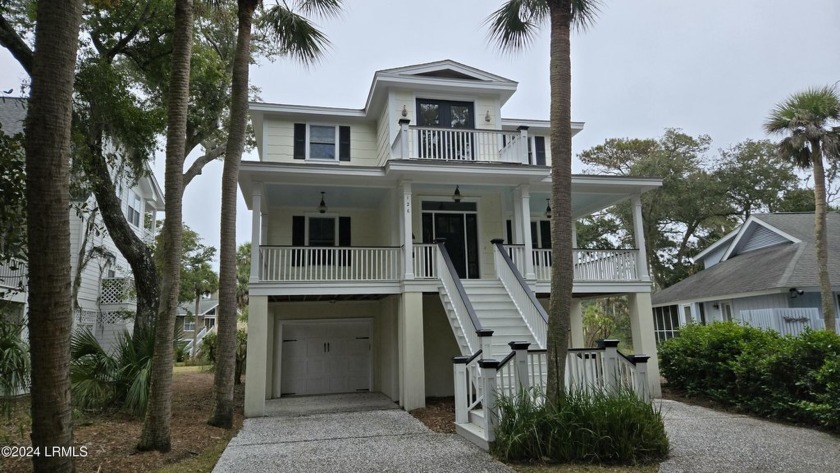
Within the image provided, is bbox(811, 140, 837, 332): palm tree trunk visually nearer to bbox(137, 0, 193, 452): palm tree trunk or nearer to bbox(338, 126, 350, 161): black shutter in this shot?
bbox(338, 126, 350, 161): black shutter

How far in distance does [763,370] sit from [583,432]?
5.00 m

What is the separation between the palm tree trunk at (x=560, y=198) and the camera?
6730mm

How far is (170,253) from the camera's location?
6.64 m

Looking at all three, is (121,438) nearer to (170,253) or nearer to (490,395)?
(170,253)

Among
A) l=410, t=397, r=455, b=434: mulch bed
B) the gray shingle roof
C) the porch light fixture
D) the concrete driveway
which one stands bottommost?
l=410, t=397, r=455, b=434: mulch bed

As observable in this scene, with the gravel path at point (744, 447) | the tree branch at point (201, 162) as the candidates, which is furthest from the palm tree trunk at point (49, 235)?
the tree branch at point (201, 162)

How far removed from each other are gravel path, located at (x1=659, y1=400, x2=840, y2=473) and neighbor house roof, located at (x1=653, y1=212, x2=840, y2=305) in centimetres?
886

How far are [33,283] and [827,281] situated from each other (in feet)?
56.2

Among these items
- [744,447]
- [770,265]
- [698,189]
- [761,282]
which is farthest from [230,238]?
[698,189]

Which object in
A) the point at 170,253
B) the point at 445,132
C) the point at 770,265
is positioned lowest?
the point at 170,253

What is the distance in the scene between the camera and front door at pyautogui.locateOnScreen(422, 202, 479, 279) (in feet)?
44.6

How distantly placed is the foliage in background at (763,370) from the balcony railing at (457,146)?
5827 millimetres

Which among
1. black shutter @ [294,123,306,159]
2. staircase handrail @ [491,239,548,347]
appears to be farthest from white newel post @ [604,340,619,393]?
black shutter @ [294,123,306,159]

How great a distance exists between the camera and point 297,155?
14.3 meters
